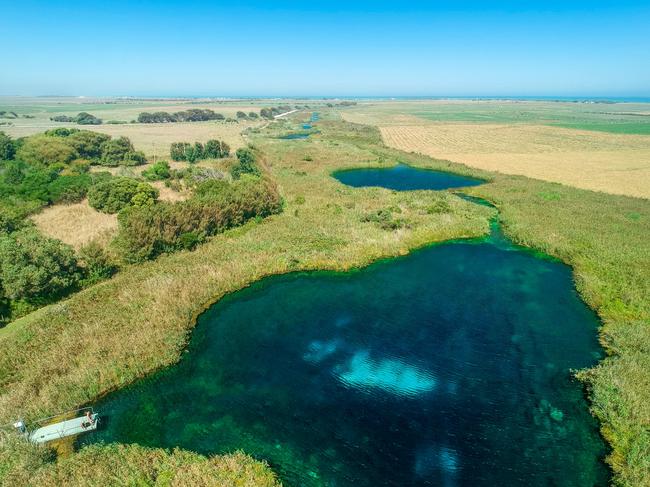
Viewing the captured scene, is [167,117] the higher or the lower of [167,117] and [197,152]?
the higher

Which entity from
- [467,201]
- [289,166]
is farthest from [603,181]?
[289,166]

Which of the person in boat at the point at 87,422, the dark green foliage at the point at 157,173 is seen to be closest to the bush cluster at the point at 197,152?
the dark green foliage at the point at 157,173

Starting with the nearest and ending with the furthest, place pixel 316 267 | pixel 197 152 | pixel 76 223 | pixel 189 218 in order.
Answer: pixel 316 267 → pixel 189 218 → pixel 76 223 → pixel 197 152

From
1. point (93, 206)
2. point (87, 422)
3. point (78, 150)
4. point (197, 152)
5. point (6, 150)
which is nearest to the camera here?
point (87, 422)

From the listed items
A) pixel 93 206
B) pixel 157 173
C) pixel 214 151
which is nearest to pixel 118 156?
pixel 157 173

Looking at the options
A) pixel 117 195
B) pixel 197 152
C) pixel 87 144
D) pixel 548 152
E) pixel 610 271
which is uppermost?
pixel 87 144

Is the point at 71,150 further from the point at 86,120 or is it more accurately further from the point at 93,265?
the point at 86,120
